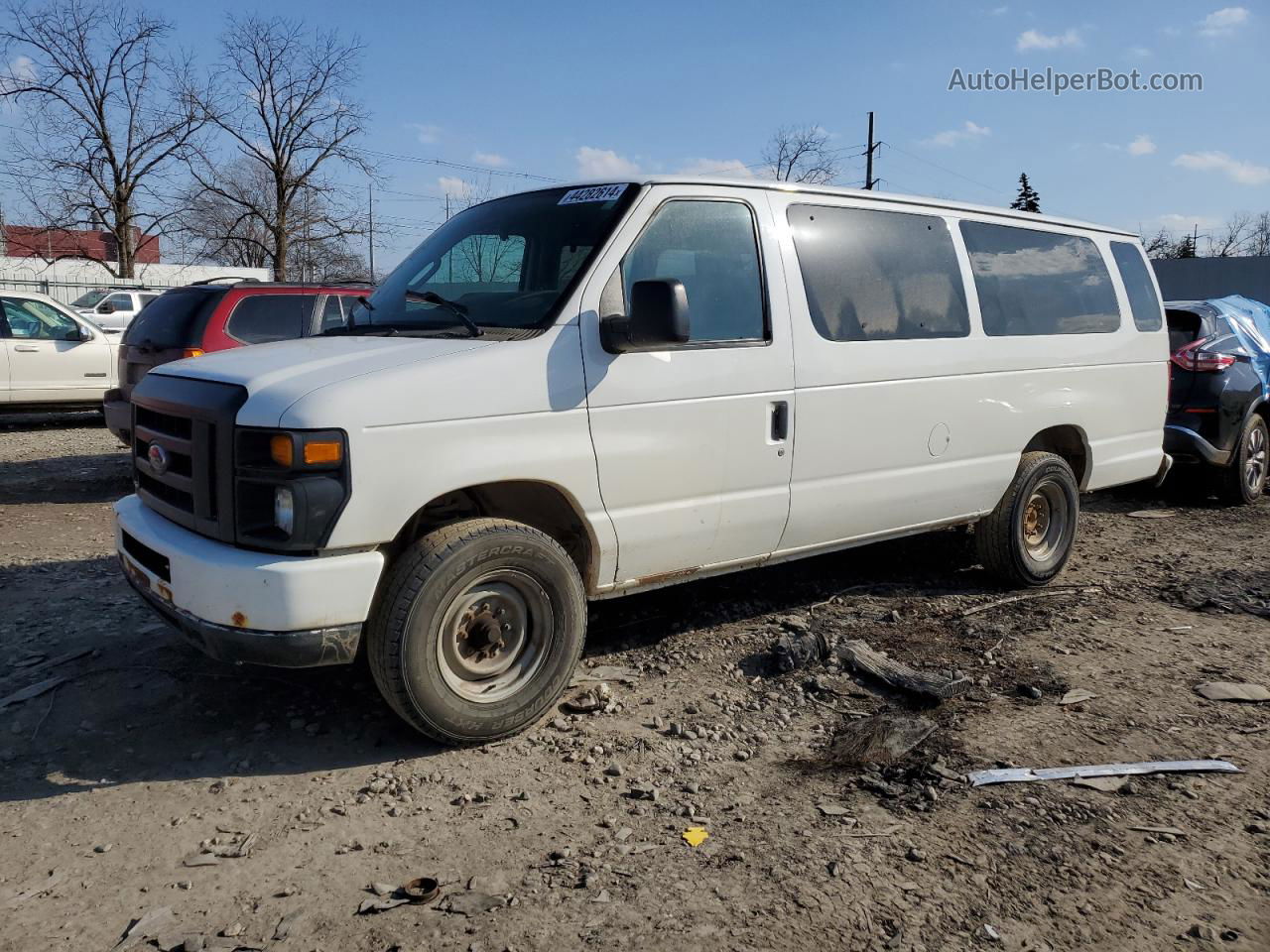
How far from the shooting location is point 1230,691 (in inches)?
174

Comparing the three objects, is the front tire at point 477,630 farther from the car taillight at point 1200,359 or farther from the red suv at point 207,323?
the car taillight at point 1200,359

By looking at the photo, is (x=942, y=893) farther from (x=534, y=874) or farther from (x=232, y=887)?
(x=232, y=887)

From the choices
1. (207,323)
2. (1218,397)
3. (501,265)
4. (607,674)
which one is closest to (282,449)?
(501,265)

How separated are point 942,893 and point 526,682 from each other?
5.63 ft

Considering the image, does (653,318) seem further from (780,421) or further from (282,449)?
(282,449)

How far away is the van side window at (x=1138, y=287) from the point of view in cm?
642

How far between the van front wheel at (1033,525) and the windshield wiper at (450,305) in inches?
131

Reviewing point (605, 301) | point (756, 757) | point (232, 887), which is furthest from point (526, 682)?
point (605, 301)

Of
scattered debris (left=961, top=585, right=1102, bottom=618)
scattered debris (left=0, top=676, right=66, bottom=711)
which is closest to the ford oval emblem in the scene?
scattered debris (left=0, top=676, right=66, bottom=711)

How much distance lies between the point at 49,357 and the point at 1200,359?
12.7 m

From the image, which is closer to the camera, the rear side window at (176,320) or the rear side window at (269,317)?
the rear side window at (176,320)

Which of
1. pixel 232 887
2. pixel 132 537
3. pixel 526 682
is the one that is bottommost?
pixel 232 887

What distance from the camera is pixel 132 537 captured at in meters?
3.94

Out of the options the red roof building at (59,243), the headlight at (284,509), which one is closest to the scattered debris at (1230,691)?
the headlight at (284,509)
